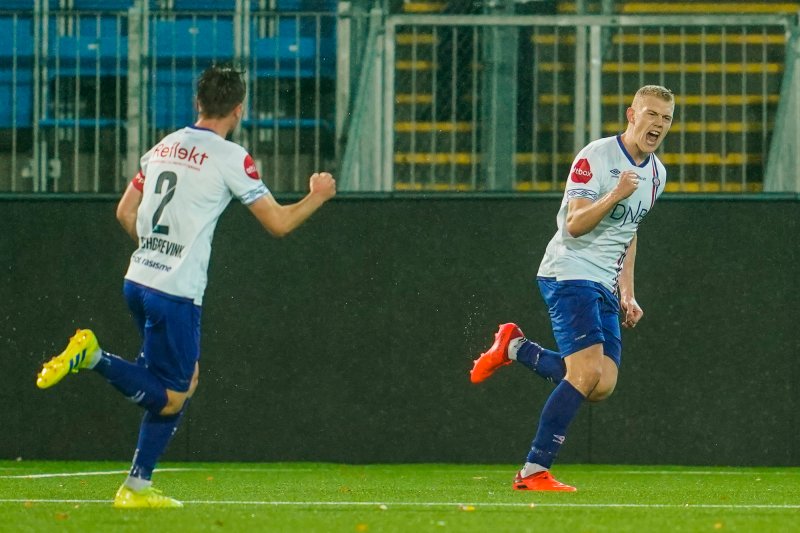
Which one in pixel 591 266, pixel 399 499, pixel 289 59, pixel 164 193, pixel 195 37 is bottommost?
pixel 399 499

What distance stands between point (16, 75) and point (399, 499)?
16.1 ft

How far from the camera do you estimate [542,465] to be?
270 inches

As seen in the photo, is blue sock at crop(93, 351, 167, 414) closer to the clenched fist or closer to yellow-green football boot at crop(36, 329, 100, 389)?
yellow-green football boot at crop(36, 329, 100, 389)

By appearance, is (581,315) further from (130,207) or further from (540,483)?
(130,207)

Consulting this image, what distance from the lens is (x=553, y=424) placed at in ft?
22.5

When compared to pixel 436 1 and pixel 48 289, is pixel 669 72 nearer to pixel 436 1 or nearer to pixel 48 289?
pixel 436 1

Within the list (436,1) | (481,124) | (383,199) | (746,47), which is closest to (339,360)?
(383,199)

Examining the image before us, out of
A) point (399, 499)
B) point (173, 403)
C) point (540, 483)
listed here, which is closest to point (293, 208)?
point (173, 403)

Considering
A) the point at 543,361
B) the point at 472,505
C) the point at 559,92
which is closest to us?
the point at 472,505

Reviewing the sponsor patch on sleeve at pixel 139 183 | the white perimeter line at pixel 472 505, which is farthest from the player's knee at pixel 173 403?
the sponsor patch on sleeve at pixel 139 183

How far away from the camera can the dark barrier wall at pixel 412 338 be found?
9578 mm

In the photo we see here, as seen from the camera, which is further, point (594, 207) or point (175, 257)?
point (594, 207)

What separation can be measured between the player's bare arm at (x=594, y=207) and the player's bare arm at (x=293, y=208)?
1.41m

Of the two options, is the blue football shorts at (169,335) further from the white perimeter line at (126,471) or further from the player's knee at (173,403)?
the white perimeter line at (126,471)
